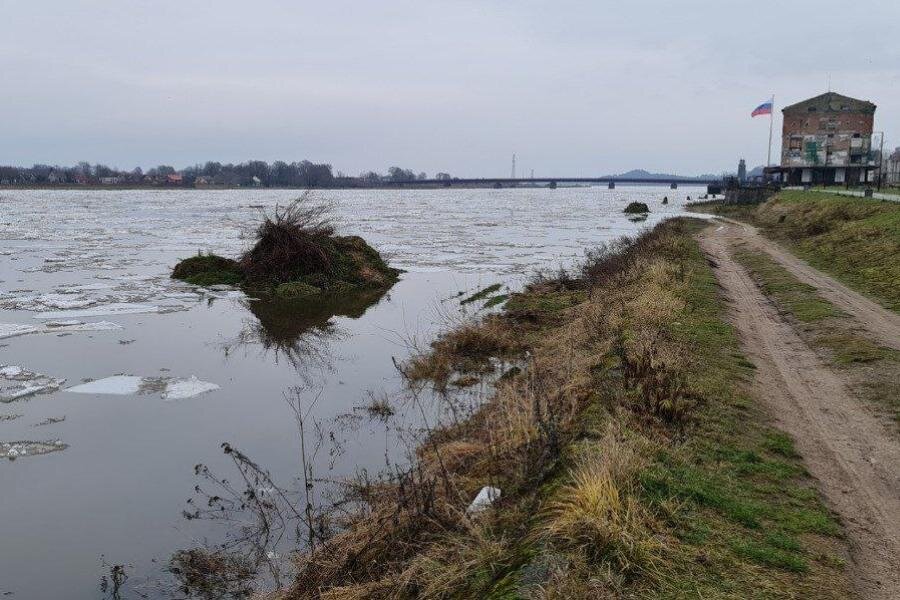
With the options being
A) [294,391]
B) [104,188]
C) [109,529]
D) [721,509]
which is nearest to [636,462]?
[721,509]

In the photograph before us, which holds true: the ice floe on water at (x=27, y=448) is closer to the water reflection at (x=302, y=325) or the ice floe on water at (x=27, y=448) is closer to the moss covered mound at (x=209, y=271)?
the water reflection at (x=302, y=325)

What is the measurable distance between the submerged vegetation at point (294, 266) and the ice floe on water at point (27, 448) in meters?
14.1

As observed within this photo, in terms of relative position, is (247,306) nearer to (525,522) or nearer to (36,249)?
(525,522)

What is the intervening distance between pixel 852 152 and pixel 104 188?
184 metres

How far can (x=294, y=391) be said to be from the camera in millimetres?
12539

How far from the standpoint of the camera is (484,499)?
7.04 m

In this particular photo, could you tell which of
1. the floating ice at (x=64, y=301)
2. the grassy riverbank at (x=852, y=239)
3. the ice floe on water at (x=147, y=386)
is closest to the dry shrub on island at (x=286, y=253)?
the floating ice at (x=64, y=301)

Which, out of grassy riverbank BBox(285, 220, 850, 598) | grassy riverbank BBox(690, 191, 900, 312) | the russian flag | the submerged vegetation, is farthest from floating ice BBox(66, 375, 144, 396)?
the russian flag

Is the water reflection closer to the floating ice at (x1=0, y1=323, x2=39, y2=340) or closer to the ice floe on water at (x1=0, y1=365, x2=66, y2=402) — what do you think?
the ice floe on water at (x1=0, y1=365, x2=66, y2=402)

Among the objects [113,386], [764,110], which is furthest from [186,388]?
[764,110]

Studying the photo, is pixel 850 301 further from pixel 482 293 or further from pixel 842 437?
pixel 842 437

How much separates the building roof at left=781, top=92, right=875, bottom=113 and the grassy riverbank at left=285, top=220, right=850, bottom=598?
303 ft

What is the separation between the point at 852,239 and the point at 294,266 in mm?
22350

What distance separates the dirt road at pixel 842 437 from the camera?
5.76m
